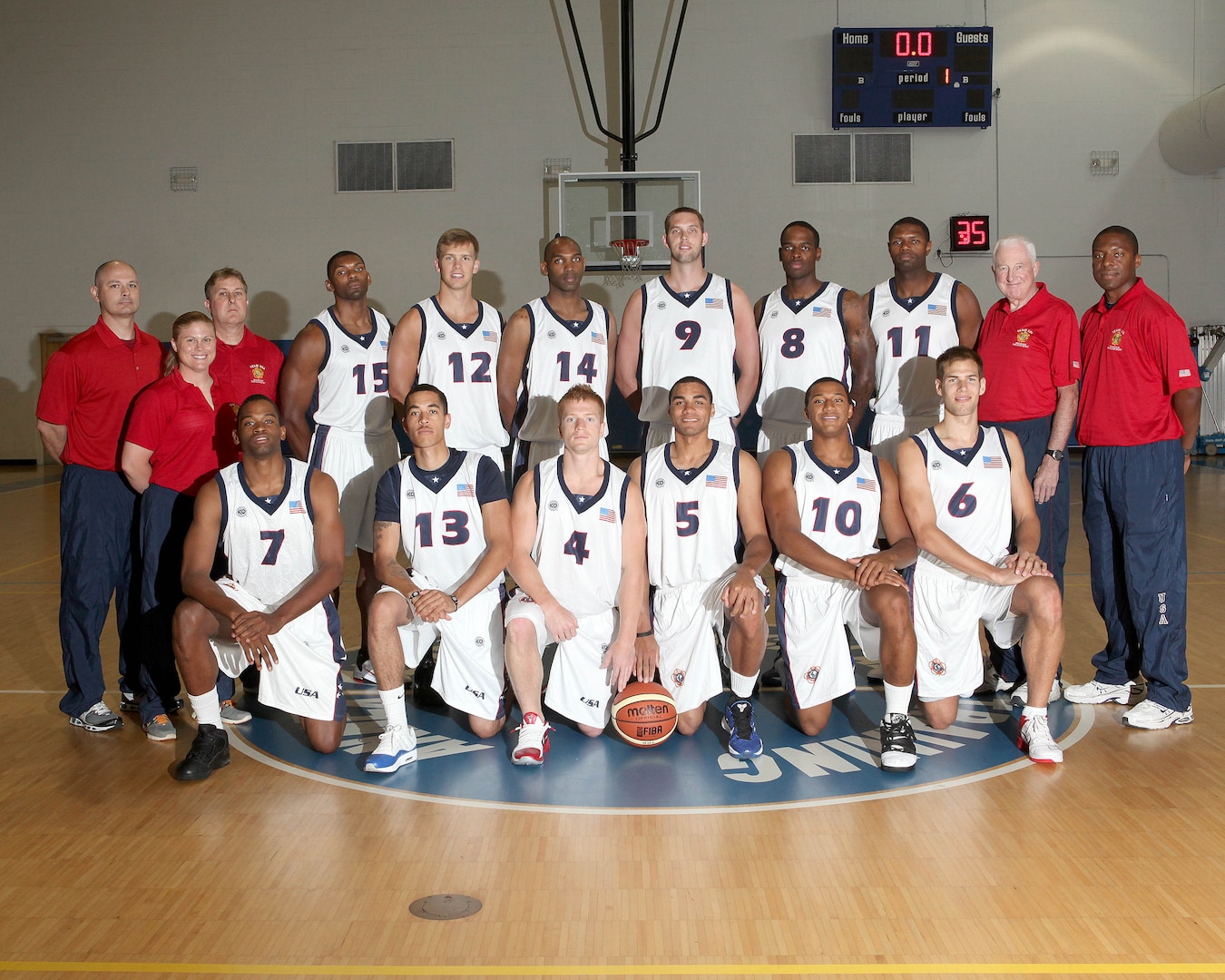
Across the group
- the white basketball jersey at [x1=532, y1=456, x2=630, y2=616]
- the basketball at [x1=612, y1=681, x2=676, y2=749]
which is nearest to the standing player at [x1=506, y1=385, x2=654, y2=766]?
the white basketball jersey at [x1=532, y1=456, x2=630, y2=616]

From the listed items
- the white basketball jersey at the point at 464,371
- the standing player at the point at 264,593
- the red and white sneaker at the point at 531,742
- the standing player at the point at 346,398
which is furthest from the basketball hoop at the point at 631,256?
the red and white sneaker at the point at 531,742

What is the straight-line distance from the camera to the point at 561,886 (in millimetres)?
3043

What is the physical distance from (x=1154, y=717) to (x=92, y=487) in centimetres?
444

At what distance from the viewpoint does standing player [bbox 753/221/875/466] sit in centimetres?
520

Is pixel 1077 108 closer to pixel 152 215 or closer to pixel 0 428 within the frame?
pixel 152 215

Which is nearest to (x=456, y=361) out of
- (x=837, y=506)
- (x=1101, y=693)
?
(x=837, y=506)

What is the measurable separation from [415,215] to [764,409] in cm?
1146

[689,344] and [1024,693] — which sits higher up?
[689,344]

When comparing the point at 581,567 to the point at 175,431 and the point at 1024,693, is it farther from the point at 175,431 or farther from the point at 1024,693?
the point at 1024,693

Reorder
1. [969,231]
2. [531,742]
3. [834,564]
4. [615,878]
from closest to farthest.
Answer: [615,878]
[531,742]
[834,564]
[969,231]

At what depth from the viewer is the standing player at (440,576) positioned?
13.7 feet

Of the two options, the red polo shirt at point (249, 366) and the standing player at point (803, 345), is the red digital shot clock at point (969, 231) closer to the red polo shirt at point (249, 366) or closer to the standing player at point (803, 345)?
the standing player at point (803, 345)

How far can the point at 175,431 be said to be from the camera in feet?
14.7

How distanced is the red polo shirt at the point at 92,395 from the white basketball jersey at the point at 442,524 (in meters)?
1.22
